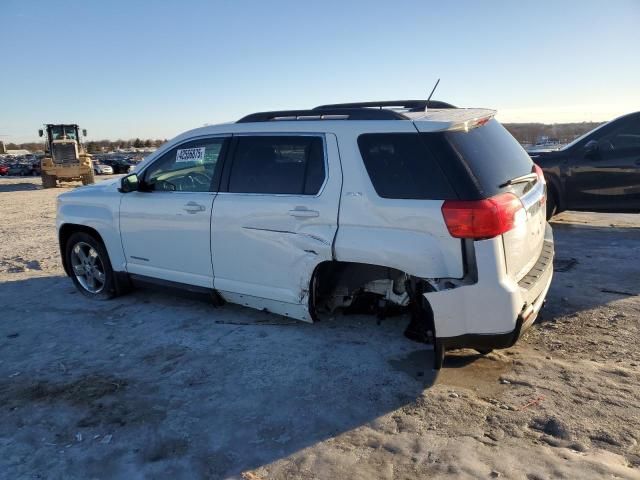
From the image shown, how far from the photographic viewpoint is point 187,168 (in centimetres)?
490

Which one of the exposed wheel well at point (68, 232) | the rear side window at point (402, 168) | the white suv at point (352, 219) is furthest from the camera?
the exposed wheel well at point (68, 232)

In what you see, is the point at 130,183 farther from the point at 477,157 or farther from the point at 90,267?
the point at 477,157

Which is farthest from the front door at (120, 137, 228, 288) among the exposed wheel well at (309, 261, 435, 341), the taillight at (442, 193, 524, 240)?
the taillight at (442, 193, 524, 240)

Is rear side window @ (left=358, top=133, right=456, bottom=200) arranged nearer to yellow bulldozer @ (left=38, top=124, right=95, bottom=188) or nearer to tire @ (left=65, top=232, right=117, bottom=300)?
tire @ (left=65, top=232, right=117, bottom=300)

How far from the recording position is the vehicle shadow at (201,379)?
295 cm

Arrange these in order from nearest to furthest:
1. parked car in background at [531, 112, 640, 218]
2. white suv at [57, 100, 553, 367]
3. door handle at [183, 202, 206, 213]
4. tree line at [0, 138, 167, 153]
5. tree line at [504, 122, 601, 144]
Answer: white suv at [57, 100, 553, 367]
door handle at [183, 202, 206, 213]
parked car in background at [531, 112, 640, 218]
tree line at [504, 122, 601, 144]
tree line at [0, 138, 167, 153]

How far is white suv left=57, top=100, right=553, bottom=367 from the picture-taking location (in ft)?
10.9

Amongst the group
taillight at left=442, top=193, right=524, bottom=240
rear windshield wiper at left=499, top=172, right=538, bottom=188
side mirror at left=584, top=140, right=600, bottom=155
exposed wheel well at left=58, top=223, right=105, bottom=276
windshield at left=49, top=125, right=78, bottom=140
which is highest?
windshield at left=49, top=125, right=78, bottom=140

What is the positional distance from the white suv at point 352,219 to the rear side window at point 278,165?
1cm

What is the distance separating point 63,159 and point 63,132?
8.18ft

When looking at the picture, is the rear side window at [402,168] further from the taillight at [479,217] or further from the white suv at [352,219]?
the taillight at [479,217]

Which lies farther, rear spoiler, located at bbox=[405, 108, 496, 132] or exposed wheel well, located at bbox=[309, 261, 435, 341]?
exposed wheel well, located at bbox=[309, 261, 435, 341]

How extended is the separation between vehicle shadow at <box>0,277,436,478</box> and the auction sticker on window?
150cm

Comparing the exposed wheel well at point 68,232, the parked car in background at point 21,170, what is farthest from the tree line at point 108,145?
the exposed wheel well at point 68,232
